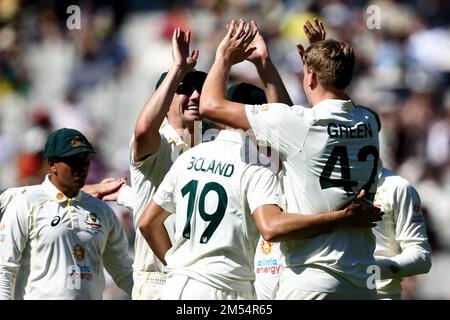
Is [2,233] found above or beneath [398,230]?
above

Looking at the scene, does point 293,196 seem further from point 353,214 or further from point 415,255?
point 415,255

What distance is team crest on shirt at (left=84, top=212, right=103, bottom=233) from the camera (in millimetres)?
7816

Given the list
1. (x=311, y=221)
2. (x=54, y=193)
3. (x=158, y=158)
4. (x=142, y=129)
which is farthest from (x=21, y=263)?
(x=311, y=221)

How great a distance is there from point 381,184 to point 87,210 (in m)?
2.04

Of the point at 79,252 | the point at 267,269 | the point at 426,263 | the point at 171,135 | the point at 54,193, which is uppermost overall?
the point at 171,135

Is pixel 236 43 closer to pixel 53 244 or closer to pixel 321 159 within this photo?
pixel 321 159

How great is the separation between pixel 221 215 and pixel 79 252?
1419 mm

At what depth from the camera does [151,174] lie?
7.82 m

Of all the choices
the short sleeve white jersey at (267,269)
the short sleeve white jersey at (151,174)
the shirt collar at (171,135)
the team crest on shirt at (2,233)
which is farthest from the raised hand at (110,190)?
the short sleeve white jersey at (267,269)

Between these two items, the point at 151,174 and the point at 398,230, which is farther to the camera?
the point at 398,230

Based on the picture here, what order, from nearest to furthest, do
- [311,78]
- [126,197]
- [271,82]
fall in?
[311,78]
[271,82]
[126,197]

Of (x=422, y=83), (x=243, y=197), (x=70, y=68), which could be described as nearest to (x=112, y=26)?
(x=70, y=68)

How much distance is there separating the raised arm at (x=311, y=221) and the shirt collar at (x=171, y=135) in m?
1.50

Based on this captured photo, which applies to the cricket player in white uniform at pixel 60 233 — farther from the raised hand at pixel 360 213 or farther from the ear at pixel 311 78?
the raised hand at pixel 360 213
